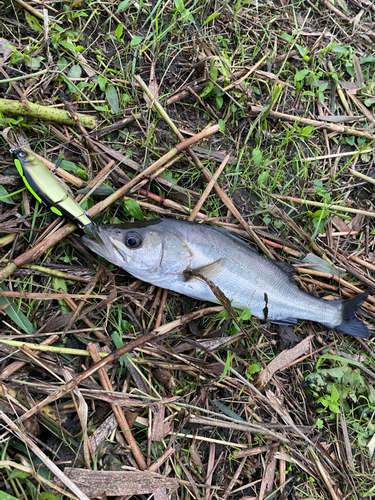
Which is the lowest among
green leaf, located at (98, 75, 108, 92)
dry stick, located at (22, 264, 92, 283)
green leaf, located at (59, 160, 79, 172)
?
dry stick, located at (22, 264, 92, 283)

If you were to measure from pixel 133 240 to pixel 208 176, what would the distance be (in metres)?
1.14

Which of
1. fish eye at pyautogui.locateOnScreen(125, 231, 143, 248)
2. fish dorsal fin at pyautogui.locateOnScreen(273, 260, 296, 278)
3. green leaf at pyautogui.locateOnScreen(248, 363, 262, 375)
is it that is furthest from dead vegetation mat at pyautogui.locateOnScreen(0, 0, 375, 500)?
fish eye at pyautogui.locateOnScreen(125, 231, 143, 248)

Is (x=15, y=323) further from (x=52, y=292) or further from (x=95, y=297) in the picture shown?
(x=95, y=297)

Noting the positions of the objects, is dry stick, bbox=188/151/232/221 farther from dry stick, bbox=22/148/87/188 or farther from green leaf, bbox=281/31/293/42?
green leaf, bbox=281/31/293/42

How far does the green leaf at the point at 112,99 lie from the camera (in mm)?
3406

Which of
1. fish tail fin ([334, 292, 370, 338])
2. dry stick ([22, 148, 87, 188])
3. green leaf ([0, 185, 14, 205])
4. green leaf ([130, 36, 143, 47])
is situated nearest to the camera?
green leaf ([0, 185, 14, 205])

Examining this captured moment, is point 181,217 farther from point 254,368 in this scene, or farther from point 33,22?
point 33,22

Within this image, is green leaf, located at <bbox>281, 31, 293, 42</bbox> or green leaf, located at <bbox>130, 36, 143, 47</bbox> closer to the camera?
green leaf, located at <bbox>130, 36, 143, 47</bbox>

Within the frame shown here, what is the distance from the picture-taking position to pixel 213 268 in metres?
3.29

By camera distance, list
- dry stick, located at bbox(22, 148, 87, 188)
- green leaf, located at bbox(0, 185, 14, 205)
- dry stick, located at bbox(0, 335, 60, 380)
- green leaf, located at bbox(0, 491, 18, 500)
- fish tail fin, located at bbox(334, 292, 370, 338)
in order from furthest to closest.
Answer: fish tail fin, located at bbox(334, 292, 370, 338) → dry stick, located at bbox(22, 148, 87, 188) → green leaf, located at bbox(0, 185, 14, 205) → dry stick, located at bbox(0, 335, 60, 380) → green leaf, located at bbox(0, 491, 18, 500)

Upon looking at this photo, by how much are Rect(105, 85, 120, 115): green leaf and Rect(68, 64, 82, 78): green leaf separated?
306 millimetres

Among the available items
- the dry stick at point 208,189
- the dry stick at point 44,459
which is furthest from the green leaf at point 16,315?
the dry stick at point 208,189

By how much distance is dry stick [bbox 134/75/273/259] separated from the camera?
136 inches

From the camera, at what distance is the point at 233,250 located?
336cm
